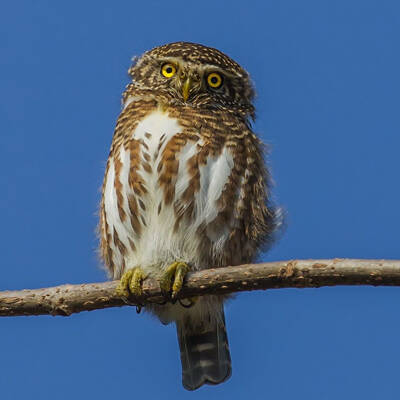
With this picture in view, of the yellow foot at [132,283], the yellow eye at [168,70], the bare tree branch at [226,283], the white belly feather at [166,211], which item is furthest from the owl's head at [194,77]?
the bare tree branch at [226,283]

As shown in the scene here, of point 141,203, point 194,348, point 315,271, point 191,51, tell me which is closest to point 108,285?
point 141,203

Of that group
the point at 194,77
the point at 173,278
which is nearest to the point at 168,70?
the point at 194,77

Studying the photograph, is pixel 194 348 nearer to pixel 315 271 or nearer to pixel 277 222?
pixel 277 222

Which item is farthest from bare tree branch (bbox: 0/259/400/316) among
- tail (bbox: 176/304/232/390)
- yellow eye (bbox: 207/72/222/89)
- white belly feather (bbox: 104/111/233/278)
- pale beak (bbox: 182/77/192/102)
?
yellow eye (bbox: 207/72/222/89)

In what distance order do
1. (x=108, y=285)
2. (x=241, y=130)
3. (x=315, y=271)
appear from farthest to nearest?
(x=241, y=130) < (x=108, y=285) < (x=315, y=271)

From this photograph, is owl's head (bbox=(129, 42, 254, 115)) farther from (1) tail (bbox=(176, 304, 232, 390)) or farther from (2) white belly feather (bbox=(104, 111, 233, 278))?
(1) tail (bbox=(176, 304, 232, 390))

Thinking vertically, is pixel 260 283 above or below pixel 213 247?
below

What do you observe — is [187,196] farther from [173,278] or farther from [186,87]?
[186,87]

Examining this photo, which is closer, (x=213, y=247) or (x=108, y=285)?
(x=108, y=285)
